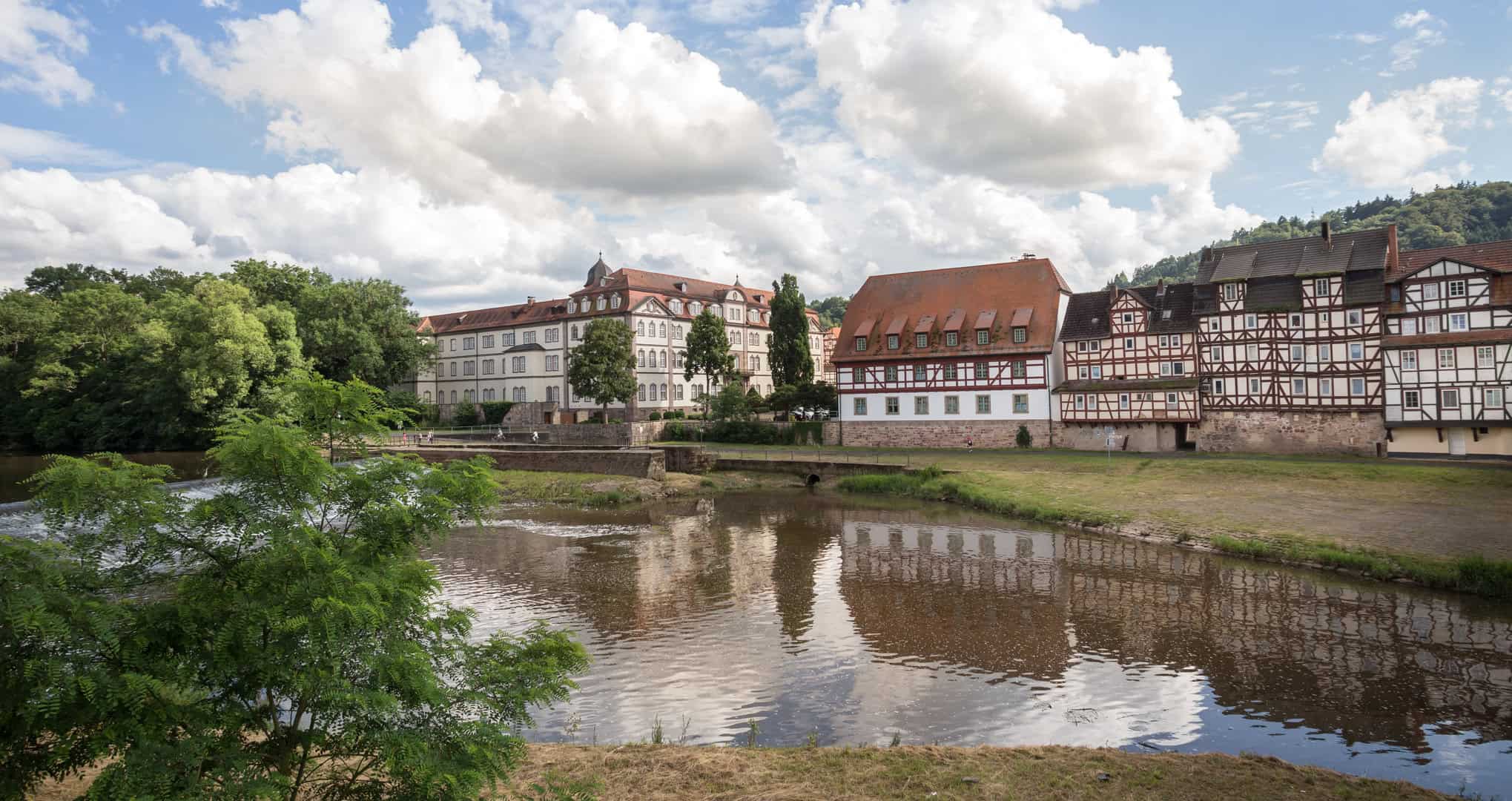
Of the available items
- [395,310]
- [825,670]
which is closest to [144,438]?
[395,310]

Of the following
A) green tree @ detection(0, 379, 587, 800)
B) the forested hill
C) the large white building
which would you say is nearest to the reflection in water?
green tree @ detection(0, 379, 587, 800)

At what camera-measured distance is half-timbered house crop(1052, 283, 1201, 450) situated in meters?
43.8

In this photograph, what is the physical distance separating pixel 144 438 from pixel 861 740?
5992 centimetres

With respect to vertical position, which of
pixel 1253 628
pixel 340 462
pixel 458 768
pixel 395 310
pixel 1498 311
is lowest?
pixel 1253 628

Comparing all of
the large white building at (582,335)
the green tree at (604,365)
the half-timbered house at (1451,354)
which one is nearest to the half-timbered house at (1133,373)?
the half-timbered house at (1451,354)

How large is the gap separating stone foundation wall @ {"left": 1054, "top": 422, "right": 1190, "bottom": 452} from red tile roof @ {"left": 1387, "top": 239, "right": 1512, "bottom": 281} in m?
12.1

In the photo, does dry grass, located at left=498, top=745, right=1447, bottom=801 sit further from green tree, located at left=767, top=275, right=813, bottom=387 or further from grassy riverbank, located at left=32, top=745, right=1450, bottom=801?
green tree, located at left=767, top=275, right=813, bottom=387

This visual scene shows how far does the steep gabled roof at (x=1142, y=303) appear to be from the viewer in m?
45.1

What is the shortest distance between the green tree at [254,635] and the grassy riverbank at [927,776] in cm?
240

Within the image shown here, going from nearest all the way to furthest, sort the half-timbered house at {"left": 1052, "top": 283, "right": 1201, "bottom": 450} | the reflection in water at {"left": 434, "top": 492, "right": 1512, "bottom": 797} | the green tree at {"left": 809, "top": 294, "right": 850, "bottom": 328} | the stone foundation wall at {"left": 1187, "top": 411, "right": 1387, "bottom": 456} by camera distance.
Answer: the reflection in water at {"left": 434, "top": 492, "right": 1512, "bottom": 797} → the stone foundation wall at {"left": 1187, "top": 411, "right": 1387, "bottom": 456} → the half-timbered house at {"left": 1052, "top": 283, "right": 1201, "bottom": 450} → the green tree at {"left": 809, "top": 294, "right": 850, "bottom": 328}

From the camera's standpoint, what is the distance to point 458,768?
5387 mm

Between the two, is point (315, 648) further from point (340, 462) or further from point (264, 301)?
point (264, 301)

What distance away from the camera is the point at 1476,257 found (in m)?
37.4

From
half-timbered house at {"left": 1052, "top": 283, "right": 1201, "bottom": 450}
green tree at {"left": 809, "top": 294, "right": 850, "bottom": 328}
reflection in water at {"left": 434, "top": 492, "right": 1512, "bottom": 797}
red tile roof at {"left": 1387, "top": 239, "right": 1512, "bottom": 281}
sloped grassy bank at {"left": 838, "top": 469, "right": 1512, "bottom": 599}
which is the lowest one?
reflection in water at {"left": 434, "top": 492, "right": 1512, "bottom": 797}
